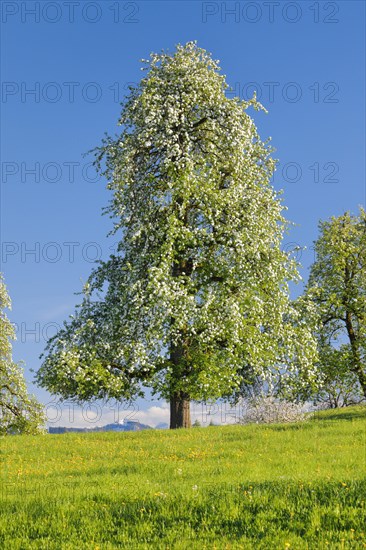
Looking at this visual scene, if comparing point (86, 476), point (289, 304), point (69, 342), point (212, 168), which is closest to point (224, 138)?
point (212, 168)

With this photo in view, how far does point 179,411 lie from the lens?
3000 cm

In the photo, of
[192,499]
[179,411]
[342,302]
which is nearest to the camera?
[192,499]

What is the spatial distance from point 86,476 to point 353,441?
10106 mm

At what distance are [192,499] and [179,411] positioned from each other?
17.8 metres

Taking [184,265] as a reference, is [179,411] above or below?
below

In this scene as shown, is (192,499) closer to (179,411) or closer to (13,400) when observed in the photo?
(179,411)

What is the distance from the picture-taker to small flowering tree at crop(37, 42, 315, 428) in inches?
1125

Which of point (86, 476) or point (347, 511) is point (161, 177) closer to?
point (86, 476)

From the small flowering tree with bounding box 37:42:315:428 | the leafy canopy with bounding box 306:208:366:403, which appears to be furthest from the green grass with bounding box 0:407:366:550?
the leafy canopy with bounding box 306:208:366:403

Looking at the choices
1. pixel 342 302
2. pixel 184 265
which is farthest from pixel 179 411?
pixel 342 302

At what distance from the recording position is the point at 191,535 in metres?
10.5

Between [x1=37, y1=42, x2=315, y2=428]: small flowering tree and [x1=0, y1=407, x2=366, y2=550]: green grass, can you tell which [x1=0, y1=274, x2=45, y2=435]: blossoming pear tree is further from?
[x1=0, y1=407, x2=366, y2=550]: green grass

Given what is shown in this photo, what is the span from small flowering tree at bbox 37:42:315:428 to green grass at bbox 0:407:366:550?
7676 millimetres

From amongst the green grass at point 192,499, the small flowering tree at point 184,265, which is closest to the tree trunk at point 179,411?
the small flowering tree at point 184,265
